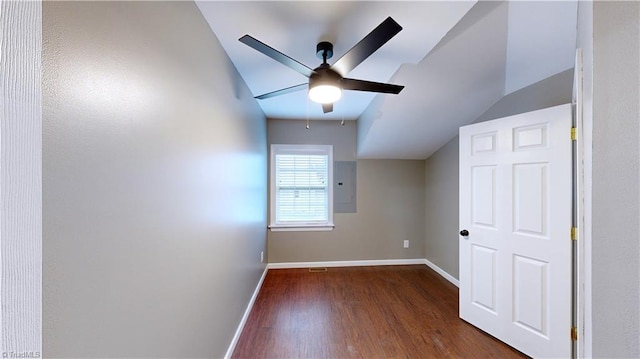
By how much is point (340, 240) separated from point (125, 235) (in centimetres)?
331

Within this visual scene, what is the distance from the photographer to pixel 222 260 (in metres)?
1.70

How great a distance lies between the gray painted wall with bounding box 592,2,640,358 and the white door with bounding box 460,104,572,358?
3.61 ft

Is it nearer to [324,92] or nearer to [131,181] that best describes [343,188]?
[324,92]

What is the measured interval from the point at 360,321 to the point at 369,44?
7.80ft

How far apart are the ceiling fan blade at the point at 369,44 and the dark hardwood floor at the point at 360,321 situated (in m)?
2.17

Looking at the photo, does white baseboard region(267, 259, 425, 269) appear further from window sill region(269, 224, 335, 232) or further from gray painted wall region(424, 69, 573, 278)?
window sill region(269, 224, 335, 232)

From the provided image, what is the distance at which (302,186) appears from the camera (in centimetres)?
390

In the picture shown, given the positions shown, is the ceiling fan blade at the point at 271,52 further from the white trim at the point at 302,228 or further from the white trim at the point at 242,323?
the white trim at the point at 302,228

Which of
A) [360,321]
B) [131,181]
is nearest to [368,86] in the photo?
[131,181]

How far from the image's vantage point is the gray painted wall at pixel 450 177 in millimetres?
2188

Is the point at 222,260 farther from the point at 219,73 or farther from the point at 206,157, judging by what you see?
the point at 219,73

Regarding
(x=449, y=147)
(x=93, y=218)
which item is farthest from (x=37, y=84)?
(x=449, y=147)

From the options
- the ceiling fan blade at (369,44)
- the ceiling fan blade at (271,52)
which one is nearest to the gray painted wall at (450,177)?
the ceiling fan blade at (369,44)

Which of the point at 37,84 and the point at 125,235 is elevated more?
the point at 37,84
